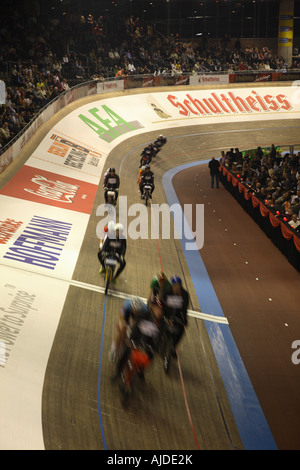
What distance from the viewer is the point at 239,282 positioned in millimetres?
11586

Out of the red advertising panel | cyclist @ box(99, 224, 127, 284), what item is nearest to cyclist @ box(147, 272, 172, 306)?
cyclist @ box(99, 224, 127, 284)

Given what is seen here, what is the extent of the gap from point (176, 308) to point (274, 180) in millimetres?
9346

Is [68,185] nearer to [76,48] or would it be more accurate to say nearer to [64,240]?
[64,240]

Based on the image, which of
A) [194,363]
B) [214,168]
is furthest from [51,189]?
[194,363]

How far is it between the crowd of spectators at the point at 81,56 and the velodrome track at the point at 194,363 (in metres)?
8.42

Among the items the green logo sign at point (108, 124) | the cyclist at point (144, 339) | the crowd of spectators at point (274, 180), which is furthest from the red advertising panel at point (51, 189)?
the cyclist at point (144, 339)

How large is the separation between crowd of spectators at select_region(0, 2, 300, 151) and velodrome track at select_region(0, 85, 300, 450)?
842 centimetres

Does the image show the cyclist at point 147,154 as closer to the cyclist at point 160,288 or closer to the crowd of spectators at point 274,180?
the crowd of spectators at point 274,180

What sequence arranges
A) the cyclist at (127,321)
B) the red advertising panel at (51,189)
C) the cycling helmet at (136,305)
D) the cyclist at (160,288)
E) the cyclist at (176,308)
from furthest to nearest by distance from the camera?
the red advertising panel at (51,189) → the cyclist at (160,288) → the cyclist at (176,308) → the cycling helmet at (136,305) → the cyclist at (127,321)

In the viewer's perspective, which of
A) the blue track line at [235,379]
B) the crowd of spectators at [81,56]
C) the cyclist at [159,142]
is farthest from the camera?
the cyclist at [159,142]

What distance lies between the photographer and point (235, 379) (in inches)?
317

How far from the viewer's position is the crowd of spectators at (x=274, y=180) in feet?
42.8

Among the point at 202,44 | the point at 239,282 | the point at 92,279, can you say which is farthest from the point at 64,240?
the point at 202,44

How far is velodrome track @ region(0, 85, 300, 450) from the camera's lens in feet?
22.1
